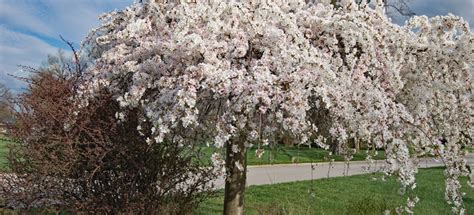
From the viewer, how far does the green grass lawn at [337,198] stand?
25.5 ft

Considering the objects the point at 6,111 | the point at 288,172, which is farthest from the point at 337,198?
the point at 6,111

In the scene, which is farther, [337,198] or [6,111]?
[337,198]

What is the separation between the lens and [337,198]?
10258mm

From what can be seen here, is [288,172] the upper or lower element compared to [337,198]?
upper

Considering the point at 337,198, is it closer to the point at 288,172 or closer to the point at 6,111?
the point at 288,172

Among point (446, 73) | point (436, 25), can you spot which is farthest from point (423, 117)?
point (436, 25)

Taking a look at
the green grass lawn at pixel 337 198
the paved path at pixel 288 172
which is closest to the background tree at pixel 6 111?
the green grass lawn at pixel 337 198

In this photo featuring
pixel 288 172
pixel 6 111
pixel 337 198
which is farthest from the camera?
pixel 288 172

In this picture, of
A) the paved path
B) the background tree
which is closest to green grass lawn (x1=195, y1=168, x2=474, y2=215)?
the paved path

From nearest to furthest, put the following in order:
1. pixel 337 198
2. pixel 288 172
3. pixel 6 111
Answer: pixel 6 111 < pixel 337 198 < pixel 288 172

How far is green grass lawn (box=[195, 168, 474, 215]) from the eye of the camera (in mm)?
7785

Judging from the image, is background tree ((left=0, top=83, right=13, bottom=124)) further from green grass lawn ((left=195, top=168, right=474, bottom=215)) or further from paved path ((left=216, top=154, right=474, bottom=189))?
paved path ((left=216, top=154, right=474, bottom=189))

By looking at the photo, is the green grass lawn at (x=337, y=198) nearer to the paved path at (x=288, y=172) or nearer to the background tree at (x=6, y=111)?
the paved path at (x=288, y=172)

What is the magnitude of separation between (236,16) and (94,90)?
161cm
